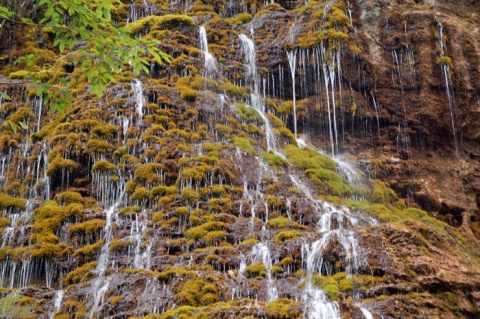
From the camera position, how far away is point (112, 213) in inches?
616

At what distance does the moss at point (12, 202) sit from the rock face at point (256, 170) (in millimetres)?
84

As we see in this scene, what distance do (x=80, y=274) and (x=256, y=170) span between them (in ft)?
23.0

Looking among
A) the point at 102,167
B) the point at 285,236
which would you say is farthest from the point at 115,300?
the point at 102,167

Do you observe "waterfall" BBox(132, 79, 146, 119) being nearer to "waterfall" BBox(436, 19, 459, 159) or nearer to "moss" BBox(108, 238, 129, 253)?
"moss" BBox(108, 238, 129, 253)

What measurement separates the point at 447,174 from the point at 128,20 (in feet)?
57.5

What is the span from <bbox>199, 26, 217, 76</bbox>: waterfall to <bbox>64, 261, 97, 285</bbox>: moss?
11.3m

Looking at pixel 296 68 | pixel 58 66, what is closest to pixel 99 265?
pixel 58 66

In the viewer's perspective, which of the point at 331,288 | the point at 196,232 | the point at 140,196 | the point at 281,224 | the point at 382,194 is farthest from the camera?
the point at 382,194

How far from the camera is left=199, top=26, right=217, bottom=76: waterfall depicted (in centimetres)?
2316

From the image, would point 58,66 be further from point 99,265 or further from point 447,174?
point 447,174

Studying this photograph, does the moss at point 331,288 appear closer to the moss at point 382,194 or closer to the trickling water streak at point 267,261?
the trickling water streak at point 267,261

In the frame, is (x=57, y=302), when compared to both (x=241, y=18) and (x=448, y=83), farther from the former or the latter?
(x=241, y=18)

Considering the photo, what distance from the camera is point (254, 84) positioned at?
2470 centimetres

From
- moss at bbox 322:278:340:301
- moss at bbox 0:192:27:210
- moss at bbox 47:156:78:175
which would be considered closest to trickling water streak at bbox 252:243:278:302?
moss at bbox 322:278:340:301
